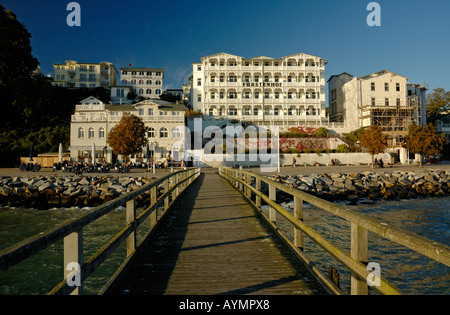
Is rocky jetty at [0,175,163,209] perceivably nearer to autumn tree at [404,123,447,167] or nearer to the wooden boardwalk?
the wooden boardwalk

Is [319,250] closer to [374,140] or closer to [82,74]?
[374,140]

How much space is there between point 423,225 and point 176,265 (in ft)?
41.9

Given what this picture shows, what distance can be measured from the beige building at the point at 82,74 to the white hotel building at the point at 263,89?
36451mm

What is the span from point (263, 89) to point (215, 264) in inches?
2436

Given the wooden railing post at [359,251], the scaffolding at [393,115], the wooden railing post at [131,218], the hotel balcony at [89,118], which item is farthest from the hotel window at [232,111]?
the wooden railing post at [359,251]

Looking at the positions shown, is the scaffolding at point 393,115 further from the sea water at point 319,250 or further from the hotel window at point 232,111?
the sea water at point 319,250

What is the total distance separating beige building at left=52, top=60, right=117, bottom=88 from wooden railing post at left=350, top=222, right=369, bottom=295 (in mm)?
90107

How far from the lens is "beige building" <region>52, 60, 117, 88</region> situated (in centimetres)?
8325

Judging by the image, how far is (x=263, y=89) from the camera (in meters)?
63.2

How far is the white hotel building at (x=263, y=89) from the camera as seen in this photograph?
206 feet

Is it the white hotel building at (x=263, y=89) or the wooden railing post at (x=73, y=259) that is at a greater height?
the white hotel building at (x=263, y=89)

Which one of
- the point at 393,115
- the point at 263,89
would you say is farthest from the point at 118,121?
the point at 393,115
